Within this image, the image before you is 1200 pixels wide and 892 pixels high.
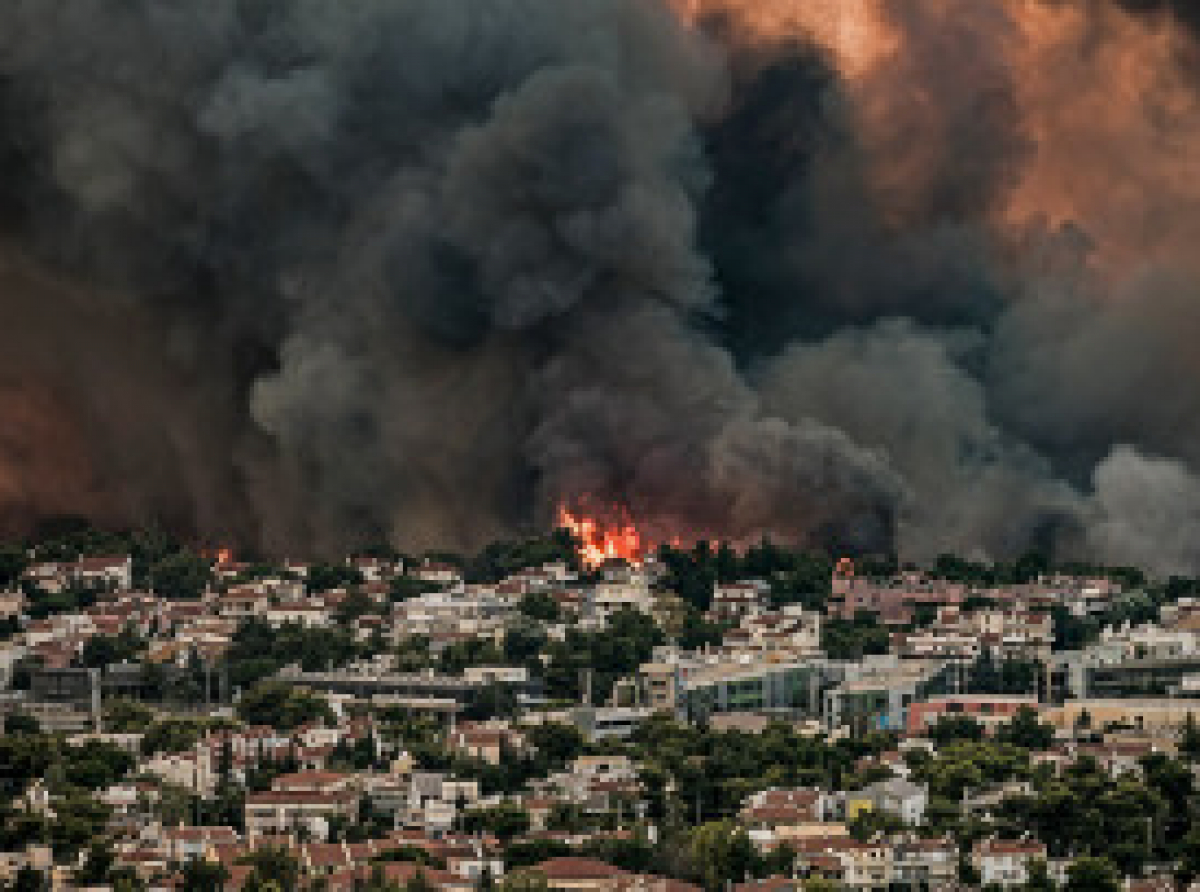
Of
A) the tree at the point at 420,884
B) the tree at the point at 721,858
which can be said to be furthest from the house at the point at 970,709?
the tree at the point at 420,884

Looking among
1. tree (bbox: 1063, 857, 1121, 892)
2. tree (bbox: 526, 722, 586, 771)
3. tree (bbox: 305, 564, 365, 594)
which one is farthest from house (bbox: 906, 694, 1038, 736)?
tree (bbox: 305, 564, 365, 594)

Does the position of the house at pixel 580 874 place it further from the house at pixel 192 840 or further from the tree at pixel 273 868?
the house at pixel 192 840

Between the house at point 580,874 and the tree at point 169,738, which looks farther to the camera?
the tree at point 169,738

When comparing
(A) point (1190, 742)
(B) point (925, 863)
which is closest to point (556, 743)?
(A) point (1190, 742)

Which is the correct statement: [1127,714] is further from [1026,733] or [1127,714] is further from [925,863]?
[925,863]

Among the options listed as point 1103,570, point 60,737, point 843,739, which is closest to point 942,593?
point 1103,570

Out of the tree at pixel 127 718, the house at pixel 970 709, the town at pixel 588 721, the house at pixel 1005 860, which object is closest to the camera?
the house at pixel 1005 860
